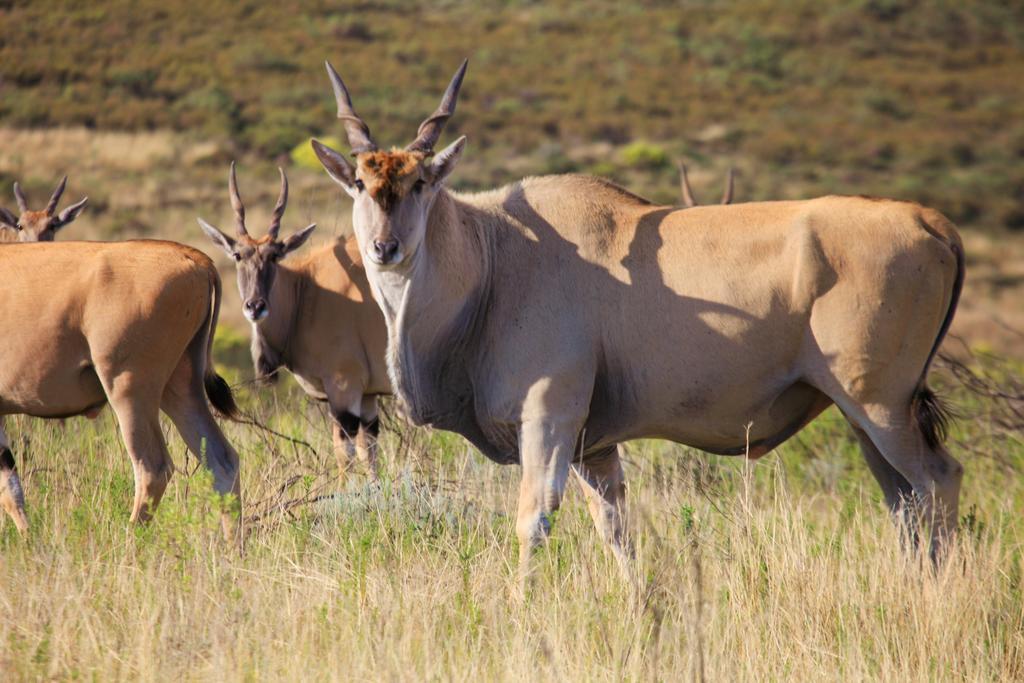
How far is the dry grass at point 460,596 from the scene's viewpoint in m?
4.58

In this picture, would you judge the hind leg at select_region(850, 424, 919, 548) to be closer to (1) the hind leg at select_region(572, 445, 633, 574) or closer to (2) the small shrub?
(1) the hind leg at select_region(572, 445, 633, 574)

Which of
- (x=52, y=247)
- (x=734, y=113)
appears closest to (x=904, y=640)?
(x=52, y=247)

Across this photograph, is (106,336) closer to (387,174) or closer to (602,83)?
(387,174)

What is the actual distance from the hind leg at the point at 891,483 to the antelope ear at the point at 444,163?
223 centimetres

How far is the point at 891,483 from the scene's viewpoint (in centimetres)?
603

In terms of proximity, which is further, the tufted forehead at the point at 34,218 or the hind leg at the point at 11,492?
the tufted forehead at the point at 34,218

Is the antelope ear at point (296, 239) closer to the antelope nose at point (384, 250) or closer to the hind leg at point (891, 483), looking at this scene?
the antelope nose at point (384, 250)

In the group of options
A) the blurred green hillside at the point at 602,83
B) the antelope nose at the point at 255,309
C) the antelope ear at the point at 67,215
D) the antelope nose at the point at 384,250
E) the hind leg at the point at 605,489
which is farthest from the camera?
the blurred green hillside at the point at 602,83

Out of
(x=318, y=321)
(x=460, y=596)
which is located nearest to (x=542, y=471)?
(x=460, y=596)

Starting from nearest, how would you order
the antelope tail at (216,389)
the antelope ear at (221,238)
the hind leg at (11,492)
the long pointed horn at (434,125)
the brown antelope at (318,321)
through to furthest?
the long pointed horn at (434,125), the hind leg at (11,492), the antelope tail at (216,389), the brown antelope at (318,321), the antelope ear at (221,238)

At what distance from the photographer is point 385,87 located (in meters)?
42.1

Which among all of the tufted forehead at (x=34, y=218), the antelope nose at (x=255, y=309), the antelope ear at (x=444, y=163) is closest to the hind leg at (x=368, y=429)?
the antelope nose at (x=255, y=309)

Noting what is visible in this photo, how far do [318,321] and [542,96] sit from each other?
35938mm

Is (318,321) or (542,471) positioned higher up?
(542,471)
